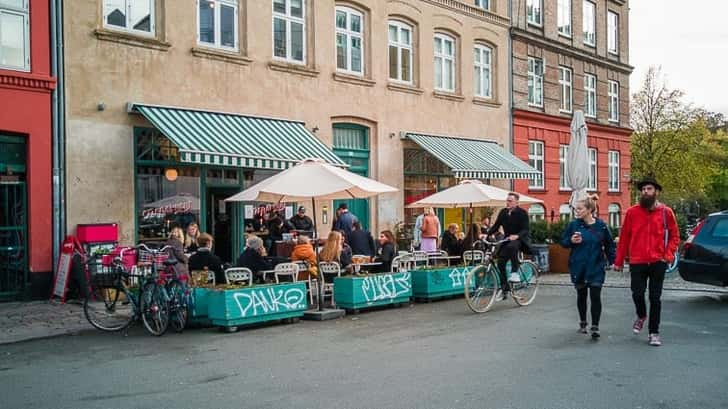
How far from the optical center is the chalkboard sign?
13.6 m

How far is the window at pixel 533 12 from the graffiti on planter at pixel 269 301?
18.9 metres

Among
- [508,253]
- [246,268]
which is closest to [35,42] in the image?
[246,268]

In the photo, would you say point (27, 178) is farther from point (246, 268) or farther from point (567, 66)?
point (567, 66)

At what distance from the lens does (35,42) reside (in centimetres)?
1398

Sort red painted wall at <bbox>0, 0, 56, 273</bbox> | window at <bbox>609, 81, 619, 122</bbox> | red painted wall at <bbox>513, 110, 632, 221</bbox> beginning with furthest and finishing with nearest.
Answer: window at <bbox>609, 81, 619, 122</bbox>, red painted wall at <bbox>513, 110, 632, 221</bbox>, red painted wall at <bbox>0, 0, 56, 273</bbox>

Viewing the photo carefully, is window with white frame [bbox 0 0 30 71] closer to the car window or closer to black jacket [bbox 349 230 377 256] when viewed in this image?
black jacket [bbox 349 230 377 256]

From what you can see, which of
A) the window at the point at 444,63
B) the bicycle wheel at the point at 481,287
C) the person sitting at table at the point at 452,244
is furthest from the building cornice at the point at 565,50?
the bicycle wheel at the point at 481,287

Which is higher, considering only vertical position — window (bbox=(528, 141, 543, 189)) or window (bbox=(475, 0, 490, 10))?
window (bbox=(475, 0, 490, 10))

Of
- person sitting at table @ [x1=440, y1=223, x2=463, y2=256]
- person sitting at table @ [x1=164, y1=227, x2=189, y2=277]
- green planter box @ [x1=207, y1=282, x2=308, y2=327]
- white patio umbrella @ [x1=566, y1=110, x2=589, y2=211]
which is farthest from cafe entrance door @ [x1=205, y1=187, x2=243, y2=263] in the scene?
white patio umbrella @ [x1=566, y1=110, x2=589, y2=211]

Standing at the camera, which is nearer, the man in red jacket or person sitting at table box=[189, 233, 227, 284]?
the man in red jacket

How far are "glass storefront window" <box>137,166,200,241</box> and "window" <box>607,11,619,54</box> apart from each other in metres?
22.6

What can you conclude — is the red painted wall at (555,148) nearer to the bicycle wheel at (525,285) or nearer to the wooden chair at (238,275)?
the bicycle wheel at (525,285)

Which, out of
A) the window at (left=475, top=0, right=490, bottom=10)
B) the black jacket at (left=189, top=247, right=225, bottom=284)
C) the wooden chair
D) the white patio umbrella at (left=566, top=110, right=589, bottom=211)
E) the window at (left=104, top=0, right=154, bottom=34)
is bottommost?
the wooden chair

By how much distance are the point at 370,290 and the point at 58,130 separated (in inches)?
251
